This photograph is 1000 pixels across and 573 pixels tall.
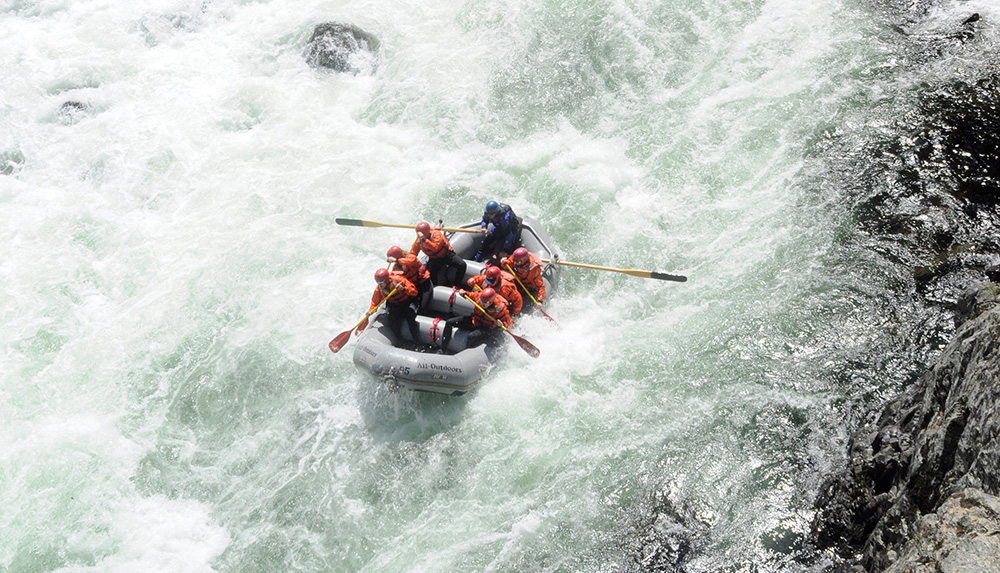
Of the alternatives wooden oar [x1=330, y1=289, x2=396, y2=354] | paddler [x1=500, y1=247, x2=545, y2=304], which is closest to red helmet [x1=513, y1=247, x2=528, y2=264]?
paddler [x1=500, y1=247, x2=545, y2=304]

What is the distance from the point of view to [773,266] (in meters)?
9.70

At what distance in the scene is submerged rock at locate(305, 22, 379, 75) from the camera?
13.7 metres

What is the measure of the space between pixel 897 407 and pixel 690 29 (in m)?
8.65

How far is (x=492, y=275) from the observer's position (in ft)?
29.0

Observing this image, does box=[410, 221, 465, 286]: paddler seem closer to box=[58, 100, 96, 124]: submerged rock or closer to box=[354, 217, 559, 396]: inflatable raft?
box=[354, 217, 559, 396]: inflatable raft

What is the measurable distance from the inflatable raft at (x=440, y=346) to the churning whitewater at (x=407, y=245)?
1.38ft

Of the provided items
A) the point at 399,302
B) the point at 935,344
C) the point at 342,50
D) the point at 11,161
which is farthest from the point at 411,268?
the point at 11,161

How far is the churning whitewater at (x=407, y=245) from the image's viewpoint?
26.0 feet

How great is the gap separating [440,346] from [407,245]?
253cm

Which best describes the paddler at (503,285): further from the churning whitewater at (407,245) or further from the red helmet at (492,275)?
the churning whitewater at (407,245)

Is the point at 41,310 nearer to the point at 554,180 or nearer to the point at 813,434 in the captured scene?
the point at 554,180

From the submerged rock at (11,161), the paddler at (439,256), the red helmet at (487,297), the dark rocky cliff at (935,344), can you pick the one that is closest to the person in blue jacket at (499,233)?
the paddler at (439,256)

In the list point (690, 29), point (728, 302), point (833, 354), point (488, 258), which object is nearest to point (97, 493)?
point (488, 258)

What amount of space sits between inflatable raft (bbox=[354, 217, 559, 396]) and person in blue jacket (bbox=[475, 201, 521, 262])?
5.5 inches
